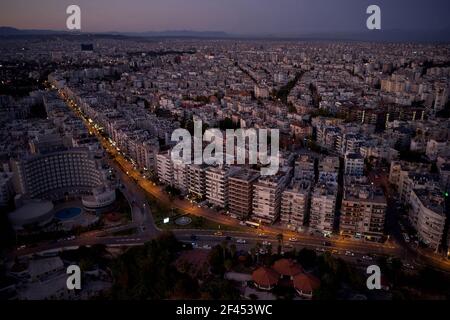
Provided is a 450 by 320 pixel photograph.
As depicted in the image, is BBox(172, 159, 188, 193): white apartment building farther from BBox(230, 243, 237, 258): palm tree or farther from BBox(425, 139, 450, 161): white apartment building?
BBox(425, 139, 450, 161): white apartment building

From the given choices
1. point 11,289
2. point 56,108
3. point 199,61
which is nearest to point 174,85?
point 56,108

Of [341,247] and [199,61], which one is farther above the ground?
[199,61]

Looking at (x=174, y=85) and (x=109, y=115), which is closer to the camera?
(x=109, y=115)
